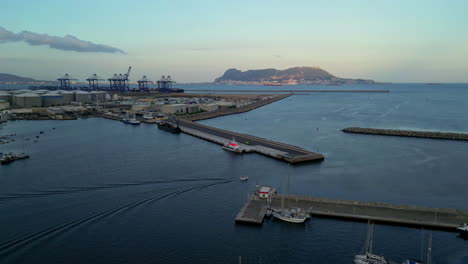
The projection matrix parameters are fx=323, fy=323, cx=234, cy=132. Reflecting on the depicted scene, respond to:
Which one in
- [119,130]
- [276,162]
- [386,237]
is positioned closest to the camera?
[386,237]

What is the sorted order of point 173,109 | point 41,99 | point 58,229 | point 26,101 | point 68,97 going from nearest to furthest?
point 58,229 < point 173,109 < point 26,101 < point 41,99 < point 68,97

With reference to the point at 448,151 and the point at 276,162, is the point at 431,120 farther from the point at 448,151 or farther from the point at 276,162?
the point at 276,162

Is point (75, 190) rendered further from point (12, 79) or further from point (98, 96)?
point (12, 79)

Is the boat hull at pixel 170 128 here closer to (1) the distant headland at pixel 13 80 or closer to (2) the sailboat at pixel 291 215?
(2) the sailboat at pixel 291 215

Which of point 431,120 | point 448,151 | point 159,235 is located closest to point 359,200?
point 159,235

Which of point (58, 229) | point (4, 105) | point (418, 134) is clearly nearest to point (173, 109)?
point (4, 105)

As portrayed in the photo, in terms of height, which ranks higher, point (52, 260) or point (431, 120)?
point (431, 120)
